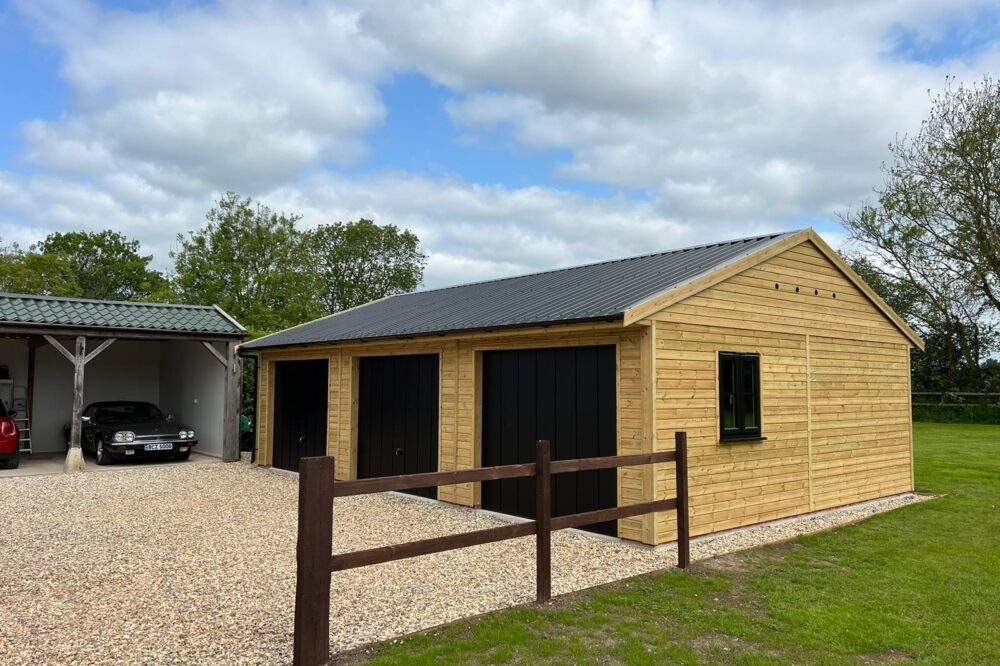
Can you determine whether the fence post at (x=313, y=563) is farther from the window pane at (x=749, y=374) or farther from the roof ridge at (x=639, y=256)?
the roof ridge at (x=639, y=256)

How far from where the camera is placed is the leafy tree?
33.4 meters

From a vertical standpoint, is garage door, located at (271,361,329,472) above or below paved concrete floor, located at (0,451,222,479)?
above

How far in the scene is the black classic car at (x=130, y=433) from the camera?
46.2ft

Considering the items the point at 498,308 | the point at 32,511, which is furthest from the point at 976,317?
the point at 32,511

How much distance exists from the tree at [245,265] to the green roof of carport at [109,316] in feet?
44.7

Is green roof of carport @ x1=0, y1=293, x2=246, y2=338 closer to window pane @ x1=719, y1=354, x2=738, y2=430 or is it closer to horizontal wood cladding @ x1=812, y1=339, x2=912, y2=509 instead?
window pane @ x1=719, y1=354, x2=738, y2=430

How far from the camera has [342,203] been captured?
128 feet

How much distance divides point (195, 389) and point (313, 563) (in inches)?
587

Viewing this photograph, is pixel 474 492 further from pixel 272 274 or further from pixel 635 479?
pixel 272 274

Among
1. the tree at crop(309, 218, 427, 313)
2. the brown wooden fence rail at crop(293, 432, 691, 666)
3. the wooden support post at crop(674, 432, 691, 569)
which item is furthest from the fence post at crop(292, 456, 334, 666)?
the tree at crop(309, 218, 427, 313)

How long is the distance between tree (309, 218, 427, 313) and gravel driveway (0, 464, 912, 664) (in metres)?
30.6

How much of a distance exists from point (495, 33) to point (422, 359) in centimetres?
481

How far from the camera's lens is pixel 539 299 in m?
9.56

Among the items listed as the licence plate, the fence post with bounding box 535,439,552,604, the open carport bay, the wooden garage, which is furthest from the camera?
the open carport bay
